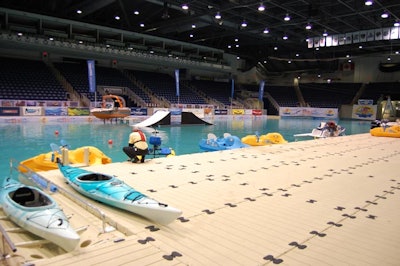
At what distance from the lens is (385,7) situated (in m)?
17.6

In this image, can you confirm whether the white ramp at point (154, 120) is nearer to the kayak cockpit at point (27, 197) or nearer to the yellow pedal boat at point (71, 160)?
the yellow pedal boat at point (71, 160)

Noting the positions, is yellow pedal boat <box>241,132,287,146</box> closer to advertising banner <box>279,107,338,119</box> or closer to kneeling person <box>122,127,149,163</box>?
kneeling person <box>122,127,149,163</box>

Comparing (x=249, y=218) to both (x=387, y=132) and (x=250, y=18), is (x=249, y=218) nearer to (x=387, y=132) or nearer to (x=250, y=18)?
(x=387, y=132)

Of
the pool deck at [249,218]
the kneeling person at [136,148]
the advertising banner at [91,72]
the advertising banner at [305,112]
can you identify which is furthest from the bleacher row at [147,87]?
the pool deck at [249,218]

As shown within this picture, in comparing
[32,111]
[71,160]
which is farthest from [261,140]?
[32,111]

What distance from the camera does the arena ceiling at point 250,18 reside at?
18797mm

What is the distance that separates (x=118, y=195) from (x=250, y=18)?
20.0 metres

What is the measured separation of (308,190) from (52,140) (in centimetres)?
1001

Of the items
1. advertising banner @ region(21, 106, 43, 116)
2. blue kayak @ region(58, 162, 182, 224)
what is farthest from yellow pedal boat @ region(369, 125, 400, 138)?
advertising banner @ region(21, 106, 43, 116)

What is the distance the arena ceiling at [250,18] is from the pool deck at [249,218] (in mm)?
13892

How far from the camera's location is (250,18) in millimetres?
21766

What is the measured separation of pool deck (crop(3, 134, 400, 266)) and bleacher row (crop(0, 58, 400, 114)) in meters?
19.4

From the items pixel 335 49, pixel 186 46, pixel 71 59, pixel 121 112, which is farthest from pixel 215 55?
pixel 121 112

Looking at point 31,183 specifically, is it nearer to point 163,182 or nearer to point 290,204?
point 163,182
